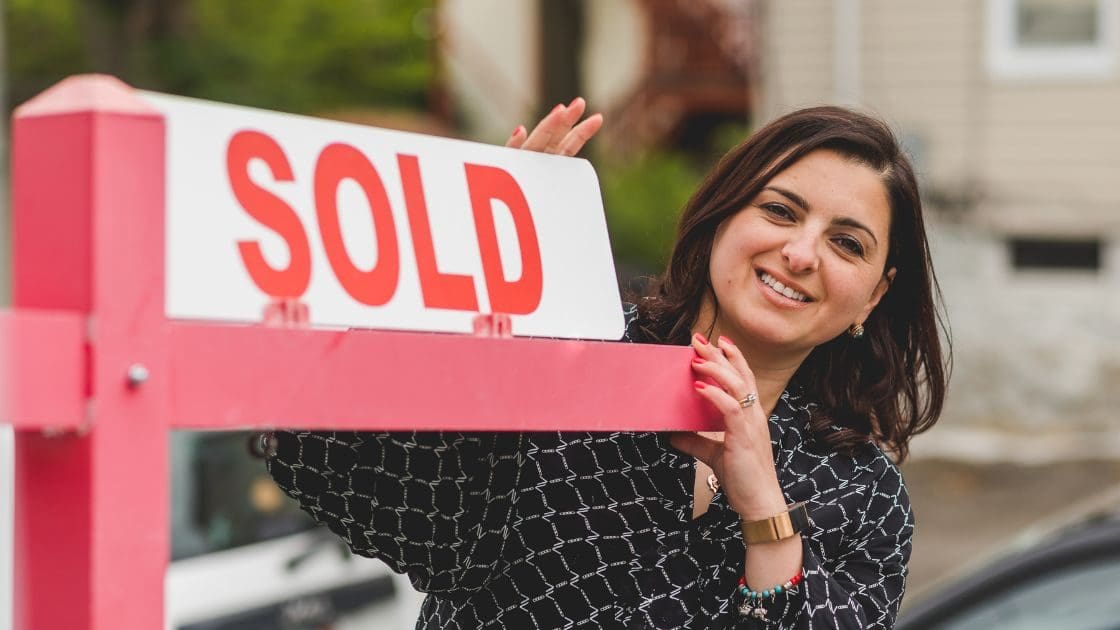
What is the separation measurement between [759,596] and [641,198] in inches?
481

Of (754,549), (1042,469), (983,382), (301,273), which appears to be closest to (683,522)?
(754,549)

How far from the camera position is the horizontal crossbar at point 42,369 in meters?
1.06

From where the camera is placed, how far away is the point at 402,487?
1637 millimetres

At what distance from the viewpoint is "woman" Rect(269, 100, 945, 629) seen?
166 centimetres

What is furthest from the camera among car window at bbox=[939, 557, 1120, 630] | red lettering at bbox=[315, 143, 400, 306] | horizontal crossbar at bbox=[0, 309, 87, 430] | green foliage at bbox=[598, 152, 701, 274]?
green foliage at bbox=[598, 152, 701, 274]

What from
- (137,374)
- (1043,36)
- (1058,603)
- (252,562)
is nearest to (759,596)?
(137,374)

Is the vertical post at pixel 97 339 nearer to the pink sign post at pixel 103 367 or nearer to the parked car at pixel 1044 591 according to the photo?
the pink sign post at pixel 103 367

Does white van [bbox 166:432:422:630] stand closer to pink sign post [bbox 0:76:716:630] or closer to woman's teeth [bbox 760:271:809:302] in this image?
woman's teeth [bbox 760:271:809:302]

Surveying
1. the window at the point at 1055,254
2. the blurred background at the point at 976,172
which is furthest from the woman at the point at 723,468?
the window at the point at 1055,254

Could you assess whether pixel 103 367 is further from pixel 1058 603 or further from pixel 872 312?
pixel 1058 603

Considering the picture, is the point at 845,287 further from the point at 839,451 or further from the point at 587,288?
the point at 587,288

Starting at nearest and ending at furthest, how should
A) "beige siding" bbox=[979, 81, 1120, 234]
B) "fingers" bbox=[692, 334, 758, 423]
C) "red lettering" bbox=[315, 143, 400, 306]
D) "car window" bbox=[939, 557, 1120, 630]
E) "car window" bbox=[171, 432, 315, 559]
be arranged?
1. "red lettering" bbox=[315, 143, 400, 306]
2. "fingers" bbox=[692, 334, 758, 423]
3. "car window" bbox=[939, 557, 1120, 630]
4. "car window" bbox=[171, 432, 315, 559]
5. "beige siding" bbox=[979, 81, 1120, 234]

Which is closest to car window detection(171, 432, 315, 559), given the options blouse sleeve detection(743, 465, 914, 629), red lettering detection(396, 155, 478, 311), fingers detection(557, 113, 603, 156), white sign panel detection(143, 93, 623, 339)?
blouse sleeve detection(743, 465, 914, 629)

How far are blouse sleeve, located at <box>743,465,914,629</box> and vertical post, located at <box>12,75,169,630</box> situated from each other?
2.75ft
